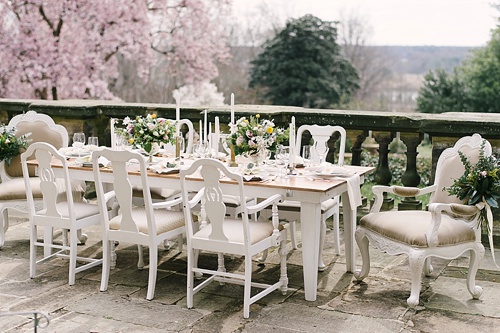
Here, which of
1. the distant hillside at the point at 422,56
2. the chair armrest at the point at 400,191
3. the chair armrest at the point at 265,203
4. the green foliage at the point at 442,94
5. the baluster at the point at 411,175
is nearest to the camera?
the chair armrest at the point at 265,203

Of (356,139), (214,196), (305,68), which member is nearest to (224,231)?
(214,196)

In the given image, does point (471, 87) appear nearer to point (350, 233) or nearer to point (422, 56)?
point (422, 56)

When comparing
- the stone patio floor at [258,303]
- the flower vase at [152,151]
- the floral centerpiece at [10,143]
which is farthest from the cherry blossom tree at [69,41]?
the stone patio floor at [258,303]

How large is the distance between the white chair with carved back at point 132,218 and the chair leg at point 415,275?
144 centimetres

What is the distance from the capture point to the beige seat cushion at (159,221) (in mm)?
4633

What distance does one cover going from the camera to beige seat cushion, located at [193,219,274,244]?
4.30 metres

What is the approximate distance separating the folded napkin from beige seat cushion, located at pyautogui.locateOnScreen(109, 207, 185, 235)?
3.55 ft

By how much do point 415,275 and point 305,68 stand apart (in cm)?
1758

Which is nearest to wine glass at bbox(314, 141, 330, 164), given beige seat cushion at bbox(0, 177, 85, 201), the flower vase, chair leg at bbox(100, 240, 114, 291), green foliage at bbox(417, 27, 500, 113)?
the flower vase

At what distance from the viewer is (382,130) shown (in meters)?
6.09

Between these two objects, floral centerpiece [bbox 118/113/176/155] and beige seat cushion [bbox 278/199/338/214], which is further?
floral centerpiece [bbox 118/113/176/155]

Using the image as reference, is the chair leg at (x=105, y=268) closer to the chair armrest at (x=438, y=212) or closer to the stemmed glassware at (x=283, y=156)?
the stemmed glassware at (x=283, y=156)

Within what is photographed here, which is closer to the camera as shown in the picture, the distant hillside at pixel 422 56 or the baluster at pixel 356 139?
the baluster at pixel 356 139

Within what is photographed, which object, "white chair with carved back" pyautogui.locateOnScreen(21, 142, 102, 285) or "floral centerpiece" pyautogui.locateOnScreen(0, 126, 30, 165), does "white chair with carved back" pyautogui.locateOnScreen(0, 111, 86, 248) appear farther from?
"white chair with carved back" pyautogui.locateOnScreen(21, 142, 102, 285)
